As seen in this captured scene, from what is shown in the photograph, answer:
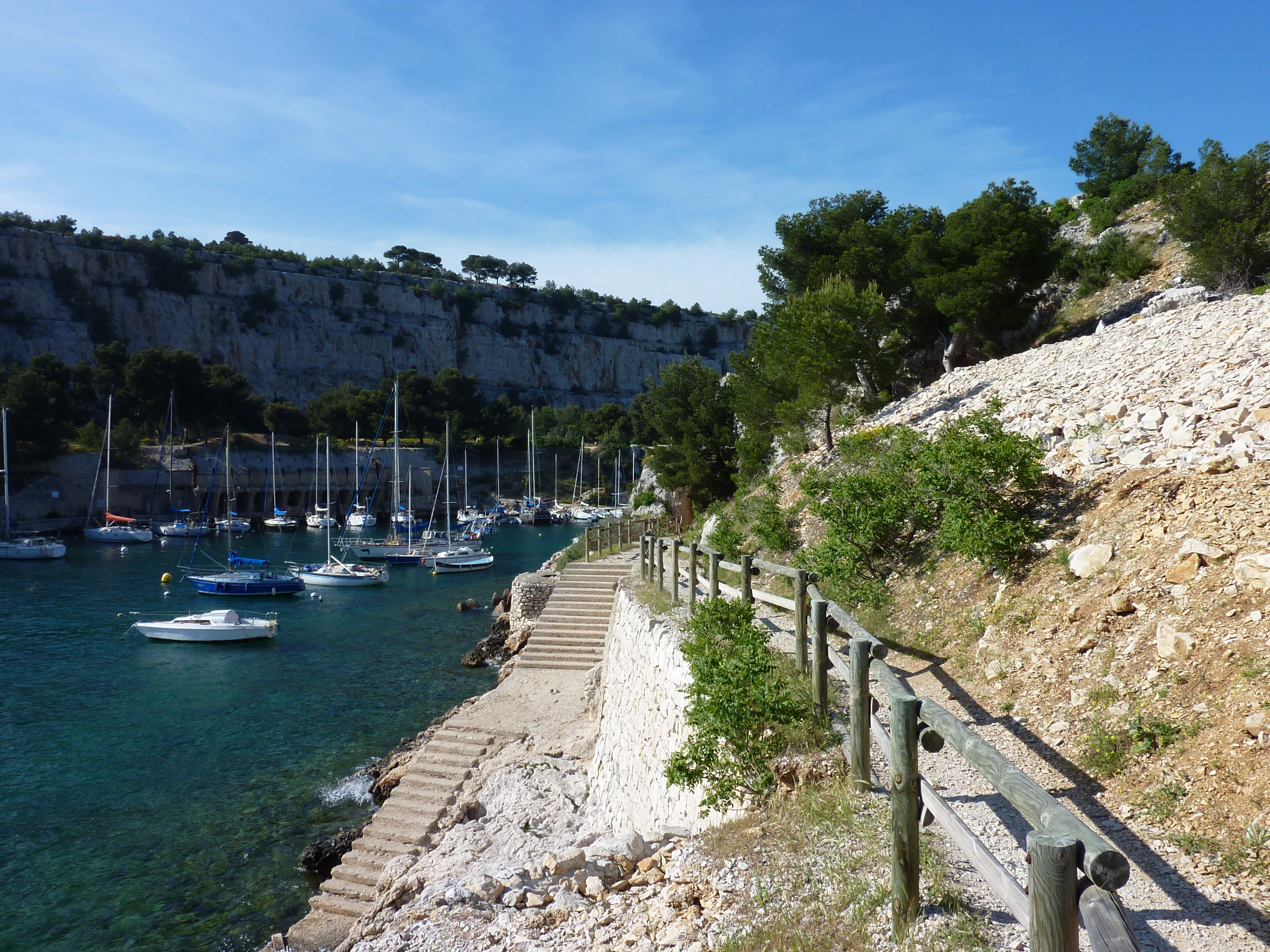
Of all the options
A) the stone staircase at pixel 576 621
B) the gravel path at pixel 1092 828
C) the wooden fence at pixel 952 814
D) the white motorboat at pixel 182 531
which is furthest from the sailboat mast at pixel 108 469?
the gravel path at pixel 1092 828

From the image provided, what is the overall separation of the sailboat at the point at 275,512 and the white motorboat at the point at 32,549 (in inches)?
686

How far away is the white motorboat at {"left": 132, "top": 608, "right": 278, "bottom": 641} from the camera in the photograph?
26531mm

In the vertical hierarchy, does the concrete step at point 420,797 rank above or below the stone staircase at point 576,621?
below

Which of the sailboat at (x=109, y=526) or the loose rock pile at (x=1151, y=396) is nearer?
the loose rock pile at (x=1151, y=396)

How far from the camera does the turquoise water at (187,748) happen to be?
1137 centimetres

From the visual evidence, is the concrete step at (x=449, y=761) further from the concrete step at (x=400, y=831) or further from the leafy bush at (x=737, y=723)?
the leafy bush at (x=737, y=723)

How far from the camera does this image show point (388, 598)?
35.5 meters

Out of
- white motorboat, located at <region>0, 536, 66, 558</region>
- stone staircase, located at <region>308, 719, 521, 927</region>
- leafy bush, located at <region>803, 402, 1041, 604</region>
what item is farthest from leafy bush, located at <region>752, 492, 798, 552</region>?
white motorboat, located at <region>0, 536, 66, 558</region>

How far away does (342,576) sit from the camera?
38312 millimetres

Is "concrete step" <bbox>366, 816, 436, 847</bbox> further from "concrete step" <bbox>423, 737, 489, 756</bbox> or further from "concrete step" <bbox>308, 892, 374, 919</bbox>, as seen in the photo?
"concrete step" <bbox>423, 737, 489, 756</bbox>

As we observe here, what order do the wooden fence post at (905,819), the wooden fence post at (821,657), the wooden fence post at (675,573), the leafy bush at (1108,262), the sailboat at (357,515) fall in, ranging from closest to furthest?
the wooden fence post at (905,819) < the wooden fence post at (821,657) < the wooden fence post at (675,573) < the leafy bush at (1108,262) < the sailboat at (357,515)

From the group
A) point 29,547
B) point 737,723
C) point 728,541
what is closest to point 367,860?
point 737,723

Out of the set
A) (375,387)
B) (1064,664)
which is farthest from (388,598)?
(375,387)

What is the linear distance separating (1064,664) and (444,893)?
229 inches
